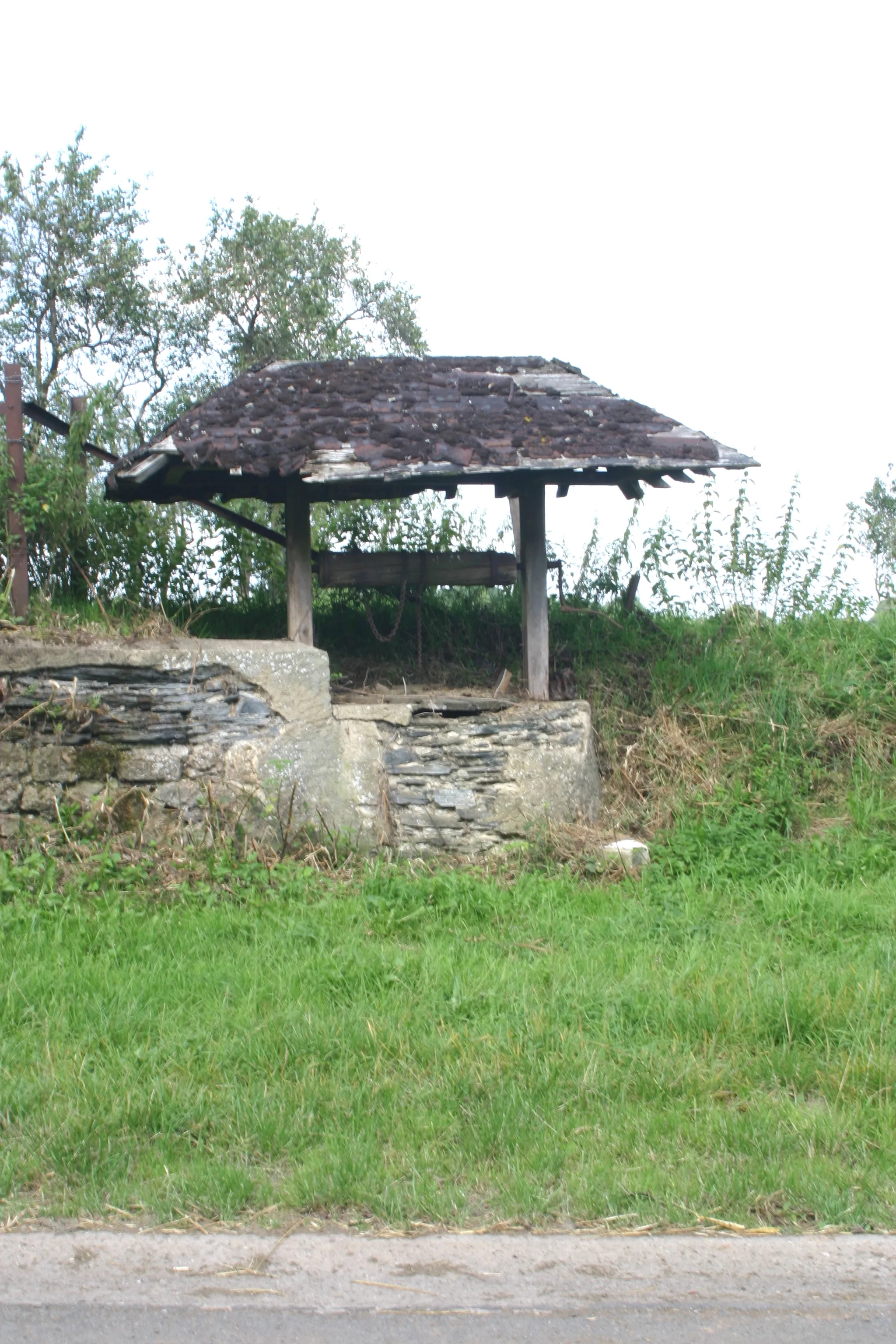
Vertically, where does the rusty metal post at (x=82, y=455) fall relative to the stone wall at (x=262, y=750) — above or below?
above

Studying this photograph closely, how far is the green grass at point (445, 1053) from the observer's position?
3.50 metres

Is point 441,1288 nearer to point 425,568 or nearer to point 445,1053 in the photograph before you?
point 445,1053

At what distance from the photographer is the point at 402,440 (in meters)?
8.27

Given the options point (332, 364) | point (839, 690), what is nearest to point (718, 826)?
point (839, 690)

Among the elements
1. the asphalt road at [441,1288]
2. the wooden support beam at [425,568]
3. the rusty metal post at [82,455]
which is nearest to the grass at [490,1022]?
the asphalt road at [441,1288]

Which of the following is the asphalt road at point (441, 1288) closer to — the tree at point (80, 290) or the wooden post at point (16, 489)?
the wooden post at point (16, 489)

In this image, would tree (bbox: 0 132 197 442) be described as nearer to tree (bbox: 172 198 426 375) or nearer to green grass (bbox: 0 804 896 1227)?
tree (bbox: 172 198 426 375)

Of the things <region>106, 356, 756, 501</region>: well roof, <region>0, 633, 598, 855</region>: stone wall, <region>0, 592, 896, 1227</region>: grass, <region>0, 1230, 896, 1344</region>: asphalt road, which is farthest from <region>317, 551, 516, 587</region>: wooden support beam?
<region>0, 1230, 896, 1344</region>: asphalt road

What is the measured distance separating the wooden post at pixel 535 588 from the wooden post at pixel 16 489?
3.92 metres

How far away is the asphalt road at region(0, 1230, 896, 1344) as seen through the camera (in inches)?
113

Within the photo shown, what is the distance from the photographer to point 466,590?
10391mm

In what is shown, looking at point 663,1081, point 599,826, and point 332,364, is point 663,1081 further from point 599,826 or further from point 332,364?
point 332,364

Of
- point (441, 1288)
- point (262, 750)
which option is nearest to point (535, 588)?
point (262, 750)

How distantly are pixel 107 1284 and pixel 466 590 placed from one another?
309 inches
